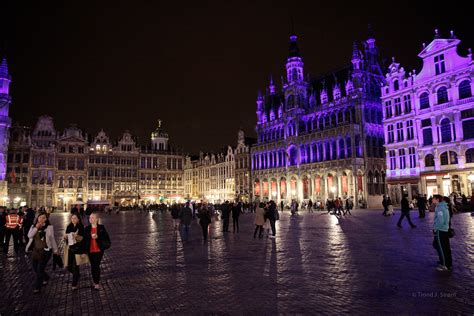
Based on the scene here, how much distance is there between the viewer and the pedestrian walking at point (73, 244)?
8375 millimetres

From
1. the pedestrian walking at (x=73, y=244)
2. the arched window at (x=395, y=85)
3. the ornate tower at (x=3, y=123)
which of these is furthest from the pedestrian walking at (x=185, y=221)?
the ornate tower at (x=3, y=123)

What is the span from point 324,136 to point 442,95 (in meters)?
22.1

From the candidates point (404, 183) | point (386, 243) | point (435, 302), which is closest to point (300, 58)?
point (404, 183)

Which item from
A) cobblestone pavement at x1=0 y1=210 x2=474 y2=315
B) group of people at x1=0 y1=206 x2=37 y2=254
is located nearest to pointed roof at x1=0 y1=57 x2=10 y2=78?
group of people at x1=0 y1=206 x2=37 y2=254

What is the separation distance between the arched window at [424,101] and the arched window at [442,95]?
62.5 inches

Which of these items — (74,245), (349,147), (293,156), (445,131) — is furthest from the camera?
(293,156)

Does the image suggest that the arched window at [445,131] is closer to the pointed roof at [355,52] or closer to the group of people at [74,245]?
the pointed roof at [355,52]

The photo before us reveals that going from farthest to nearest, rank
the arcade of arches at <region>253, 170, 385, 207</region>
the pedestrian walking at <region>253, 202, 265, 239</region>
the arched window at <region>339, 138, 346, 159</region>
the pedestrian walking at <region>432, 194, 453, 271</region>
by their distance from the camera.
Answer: the arched window at <region>339, 138, 346, 159</region>, the arcade of arches at <region>253, 170, 385, 207</region>, the pedestrian walking at <region>253, 202, 265, 239</region>, the pedestrian walking at <region>432, 194, 453, 271</region>

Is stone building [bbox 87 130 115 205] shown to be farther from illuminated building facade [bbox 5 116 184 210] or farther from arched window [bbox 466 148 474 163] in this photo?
arched window [bbox 466 148 474 163]

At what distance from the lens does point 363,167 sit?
5788cm

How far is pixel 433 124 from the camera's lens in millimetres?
44719

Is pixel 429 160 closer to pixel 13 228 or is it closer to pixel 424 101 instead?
pixel 424 101

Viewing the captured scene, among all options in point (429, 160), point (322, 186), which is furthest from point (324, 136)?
point (429, 160)

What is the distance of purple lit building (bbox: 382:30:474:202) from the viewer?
41500mm
